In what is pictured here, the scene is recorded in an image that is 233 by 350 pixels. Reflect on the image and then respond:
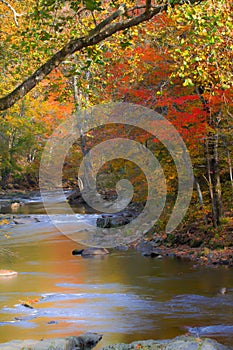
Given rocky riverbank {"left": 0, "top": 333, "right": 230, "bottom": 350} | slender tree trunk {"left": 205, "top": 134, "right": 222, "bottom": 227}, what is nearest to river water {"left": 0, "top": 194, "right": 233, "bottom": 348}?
rocky riverbank {"left": 0, "top": 333, "right": 230, "bottom": 350}

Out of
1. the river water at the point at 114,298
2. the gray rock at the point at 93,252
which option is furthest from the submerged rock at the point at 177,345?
the gray rock at the point at 93,252

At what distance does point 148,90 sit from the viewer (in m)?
24.7

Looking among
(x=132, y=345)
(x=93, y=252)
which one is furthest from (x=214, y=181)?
(x=132, y=345)

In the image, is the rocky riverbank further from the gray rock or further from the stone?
the stone

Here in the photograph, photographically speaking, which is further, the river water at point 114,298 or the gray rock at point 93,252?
the gray rock at point 93,252

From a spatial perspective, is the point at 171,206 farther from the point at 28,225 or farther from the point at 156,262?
the point at 28,225

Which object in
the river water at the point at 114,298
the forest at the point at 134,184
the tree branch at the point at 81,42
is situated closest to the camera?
the tree branch at the point at 81,42

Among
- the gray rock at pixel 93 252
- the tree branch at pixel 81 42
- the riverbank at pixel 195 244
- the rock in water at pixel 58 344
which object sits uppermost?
the tree branch at pixel 81 42

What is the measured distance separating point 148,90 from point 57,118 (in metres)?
36.9

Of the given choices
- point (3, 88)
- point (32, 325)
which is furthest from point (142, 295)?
point (3, 88)

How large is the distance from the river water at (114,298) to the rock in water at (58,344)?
1.28 ft

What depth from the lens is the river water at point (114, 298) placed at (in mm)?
13333

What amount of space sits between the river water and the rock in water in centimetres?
39

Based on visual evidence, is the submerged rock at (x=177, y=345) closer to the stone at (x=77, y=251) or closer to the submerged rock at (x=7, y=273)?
the submerged rock at (x=7, y=273)
